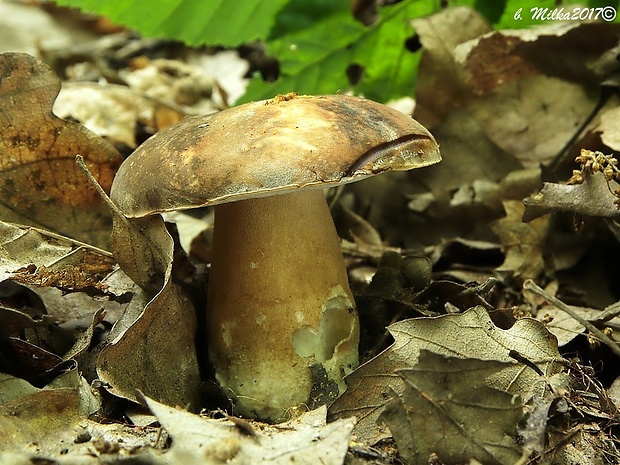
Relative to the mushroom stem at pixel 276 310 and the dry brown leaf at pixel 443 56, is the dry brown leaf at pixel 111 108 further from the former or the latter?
the mushroom stem at pixel 276 310

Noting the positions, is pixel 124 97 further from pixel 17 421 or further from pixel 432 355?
pixel 432 355

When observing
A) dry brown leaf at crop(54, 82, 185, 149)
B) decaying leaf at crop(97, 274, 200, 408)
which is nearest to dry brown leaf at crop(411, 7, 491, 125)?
decaying leaf at crop(97, 274, 200, 408)

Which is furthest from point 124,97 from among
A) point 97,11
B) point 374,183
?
point 374,183

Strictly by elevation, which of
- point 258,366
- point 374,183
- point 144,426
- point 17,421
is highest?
point 17,421

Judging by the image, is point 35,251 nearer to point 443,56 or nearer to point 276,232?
point 276,232

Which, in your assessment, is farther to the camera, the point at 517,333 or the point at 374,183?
the point at 374,183

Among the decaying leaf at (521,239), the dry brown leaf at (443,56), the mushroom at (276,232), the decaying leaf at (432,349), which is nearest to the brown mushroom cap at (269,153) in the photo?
the mushroom at (276,232)

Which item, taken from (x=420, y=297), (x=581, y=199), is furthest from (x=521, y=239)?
(x=420, y=297)
